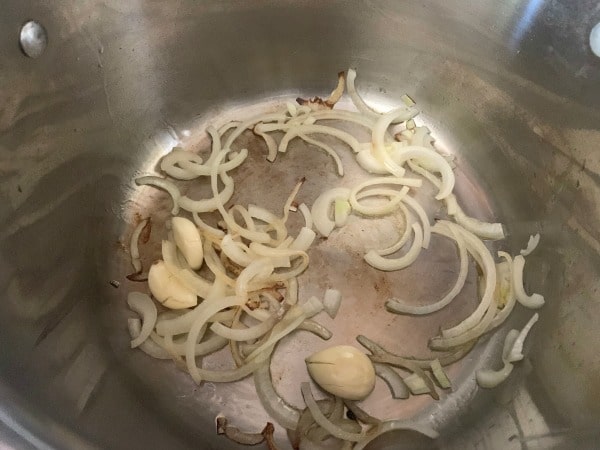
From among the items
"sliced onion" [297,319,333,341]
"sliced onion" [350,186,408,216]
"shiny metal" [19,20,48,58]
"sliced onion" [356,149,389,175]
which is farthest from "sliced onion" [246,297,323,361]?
"shiny metal" [19,20,48,58]

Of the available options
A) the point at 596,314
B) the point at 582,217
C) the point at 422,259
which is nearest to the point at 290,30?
the point at 422,259

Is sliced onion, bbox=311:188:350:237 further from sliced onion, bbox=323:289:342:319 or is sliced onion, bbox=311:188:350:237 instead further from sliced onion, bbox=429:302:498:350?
sliced onion, bbox=429:302:498:350

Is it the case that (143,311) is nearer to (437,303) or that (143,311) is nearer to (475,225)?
(437,303)

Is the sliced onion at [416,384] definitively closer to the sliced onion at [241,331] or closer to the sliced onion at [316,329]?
the sliced onion at [316,329]

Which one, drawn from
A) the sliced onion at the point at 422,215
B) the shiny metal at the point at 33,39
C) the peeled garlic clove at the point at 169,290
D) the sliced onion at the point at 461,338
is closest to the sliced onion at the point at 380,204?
the sliced onion at the point at 422,215

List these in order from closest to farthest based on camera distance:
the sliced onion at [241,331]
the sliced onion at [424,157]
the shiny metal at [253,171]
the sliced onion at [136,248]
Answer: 1. the shiny metal at [253,171]
2. the sliced onion at [241,331]
3. the sliced onion at [136,248]
4. the sliced onion at [424,157]

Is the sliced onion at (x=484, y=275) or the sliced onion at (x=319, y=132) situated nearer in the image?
the sliced onion at (x=484, y=275)
